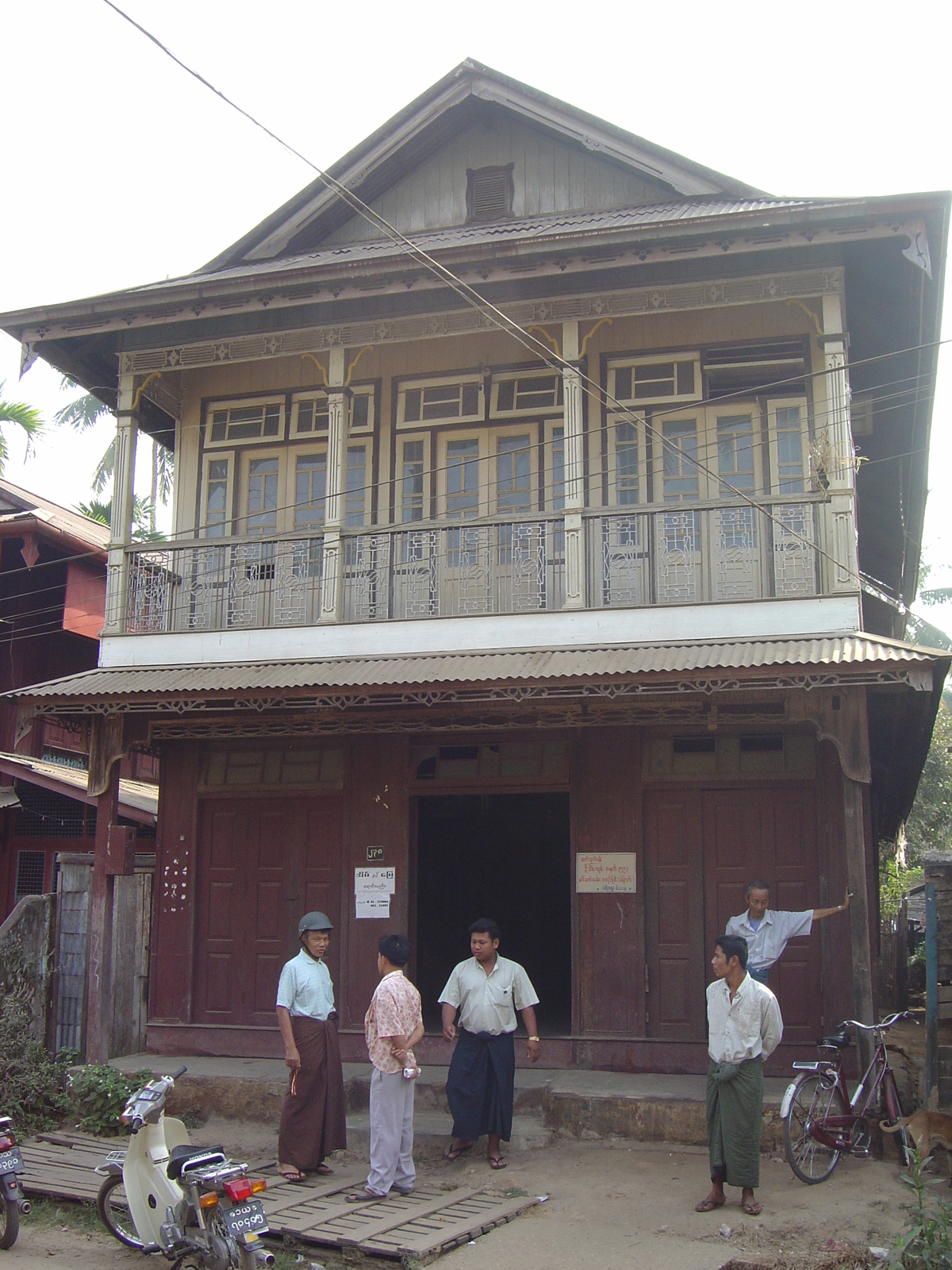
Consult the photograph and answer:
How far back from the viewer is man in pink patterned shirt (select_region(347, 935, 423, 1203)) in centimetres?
701

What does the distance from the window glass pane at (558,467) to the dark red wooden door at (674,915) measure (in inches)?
113

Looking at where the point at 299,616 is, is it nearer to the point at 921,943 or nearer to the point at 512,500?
the point at 512,500

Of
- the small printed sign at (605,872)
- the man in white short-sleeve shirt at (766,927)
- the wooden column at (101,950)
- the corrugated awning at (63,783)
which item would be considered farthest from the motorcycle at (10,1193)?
the corrugated awning at (63,783)

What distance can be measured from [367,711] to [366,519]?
7.56ft

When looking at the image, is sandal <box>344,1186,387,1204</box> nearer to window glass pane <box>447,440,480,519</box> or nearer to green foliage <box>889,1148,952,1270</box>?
green foliage <box>889,1148,952,1270</box>

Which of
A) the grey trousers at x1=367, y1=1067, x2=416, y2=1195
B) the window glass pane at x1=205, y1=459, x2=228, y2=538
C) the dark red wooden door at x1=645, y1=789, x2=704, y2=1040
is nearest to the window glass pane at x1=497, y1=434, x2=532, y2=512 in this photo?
the window glass pane at x1=205, y1=459, x2=228, y2=538

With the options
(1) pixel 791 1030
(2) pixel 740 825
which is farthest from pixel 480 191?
(1) pixel 791 1030

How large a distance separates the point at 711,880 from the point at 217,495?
6092 mm

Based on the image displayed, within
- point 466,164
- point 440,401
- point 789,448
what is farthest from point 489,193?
point 789,448

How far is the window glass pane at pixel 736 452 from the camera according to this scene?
10.4 metres

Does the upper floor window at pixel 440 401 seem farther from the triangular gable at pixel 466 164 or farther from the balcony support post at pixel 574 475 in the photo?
the triangular gable at pixel 466 164

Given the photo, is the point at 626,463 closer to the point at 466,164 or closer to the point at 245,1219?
the point at 466,164

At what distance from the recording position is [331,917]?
10219mm

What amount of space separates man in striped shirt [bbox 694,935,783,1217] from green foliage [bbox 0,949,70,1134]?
5261 millimetres
